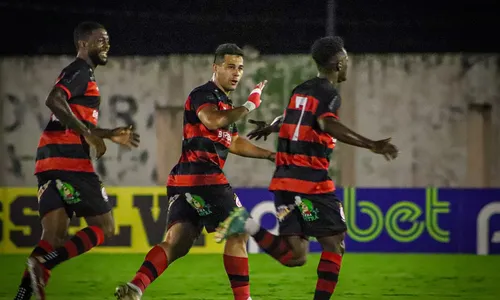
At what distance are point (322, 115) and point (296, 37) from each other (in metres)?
18.3

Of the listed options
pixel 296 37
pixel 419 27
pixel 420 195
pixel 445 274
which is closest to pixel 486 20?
pixel 419 27

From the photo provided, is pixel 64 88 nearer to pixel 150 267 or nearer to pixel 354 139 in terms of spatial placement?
pixel 150 267

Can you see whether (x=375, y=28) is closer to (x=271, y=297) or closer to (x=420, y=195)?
(x=420, y=195)

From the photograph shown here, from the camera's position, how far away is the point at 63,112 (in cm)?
779

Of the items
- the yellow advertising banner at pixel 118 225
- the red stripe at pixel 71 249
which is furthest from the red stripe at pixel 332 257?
the yellow advertising banner at pixel 118 225

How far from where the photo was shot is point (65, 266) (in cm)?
1368

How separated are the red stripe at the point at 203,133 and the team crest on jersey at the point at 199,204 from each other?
0.45m

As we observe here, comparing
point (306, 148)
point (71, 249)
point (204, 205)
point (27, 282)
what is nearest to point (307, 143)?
point (306, 148)

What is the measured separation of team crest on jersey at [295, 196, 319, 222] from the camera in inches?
312

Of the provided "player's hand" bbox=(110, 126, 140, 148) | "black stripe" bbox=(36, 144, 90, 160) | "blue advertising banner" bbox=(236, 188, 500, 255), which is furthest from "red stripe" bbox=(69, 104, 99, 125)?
"blue advertising banner" bbox=(236, 188, 500, 255)

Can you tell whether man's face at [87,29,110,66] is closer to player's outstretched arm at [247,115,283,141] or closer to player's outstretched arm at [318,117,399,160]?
player's outstretched arm at [247,115,283,141]

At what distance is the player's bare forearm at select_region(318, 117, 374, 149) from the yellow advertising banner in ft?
26.9

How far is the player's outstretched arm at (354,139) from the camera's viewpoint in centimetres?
751

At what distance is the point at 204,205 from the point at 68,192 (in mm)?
1049
